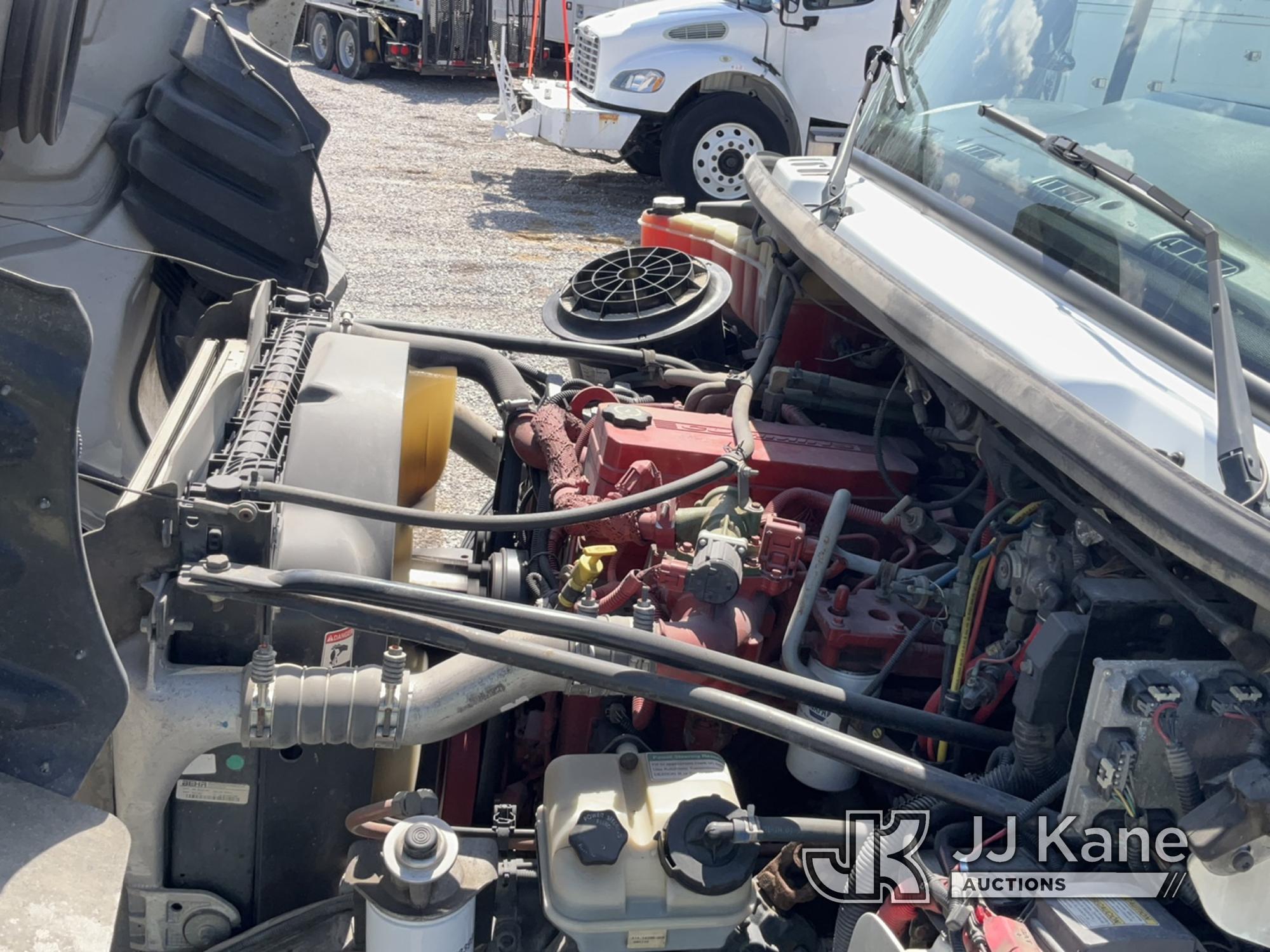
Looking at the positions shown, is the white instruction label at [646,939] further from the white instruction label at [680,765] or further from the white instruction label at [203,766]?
the white instruction label at [203,766]

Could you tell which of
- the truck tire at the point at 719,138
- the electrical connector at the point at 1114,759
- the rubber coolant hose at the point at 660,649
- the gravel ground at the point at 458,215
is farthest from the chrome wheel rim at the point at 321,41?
the electrical connector at the point at 1114,759

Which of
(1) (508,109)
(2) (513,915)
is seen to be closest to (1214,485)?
(2) (513,915)

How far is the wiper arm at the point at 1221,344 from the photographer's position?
4.33 ft

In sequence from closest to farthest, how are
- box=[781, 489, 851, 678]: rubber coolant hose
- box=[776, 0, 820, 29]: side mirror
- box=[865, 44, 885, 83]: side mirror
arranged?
1. box=[781, 489, 851, 678]: rubber coolant hose
2. box=[865, 44, 885, 83]: side mirror
3. box=[776, 0, 820, 29]: side mirror

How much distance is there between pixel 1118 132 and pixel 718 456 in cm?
92

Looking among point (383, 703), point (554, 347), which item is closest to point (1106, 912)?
point (383, 703)

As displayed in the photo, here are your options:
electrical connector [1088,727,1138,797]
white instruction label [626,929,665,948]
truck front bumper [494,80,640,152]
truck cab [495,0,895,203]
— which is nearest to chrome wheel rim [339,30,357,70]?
truck front bumper [494,80,640,152]

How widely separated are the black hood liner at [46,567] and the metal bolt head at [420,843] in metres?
0.43

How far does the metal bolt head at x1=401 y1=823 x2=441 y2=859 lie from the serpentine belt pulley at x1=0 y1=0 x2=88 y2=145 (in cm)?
179

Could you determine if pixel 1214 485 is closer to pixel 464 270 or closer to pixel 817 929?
pixel 817 929

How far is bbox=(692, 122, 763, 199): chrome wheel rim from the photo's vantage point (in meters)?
9.49

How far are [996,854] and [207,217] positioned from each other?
7.93 ft

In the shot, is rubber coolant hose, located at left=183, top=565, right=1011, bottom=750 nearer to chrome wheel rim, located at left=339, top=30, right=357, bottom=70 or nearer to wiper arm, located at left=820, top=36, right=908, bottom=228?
wiper arm, located at left=820, top=36, right=908, bottom=228

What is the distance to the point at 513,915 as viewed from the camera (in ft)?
6.08
